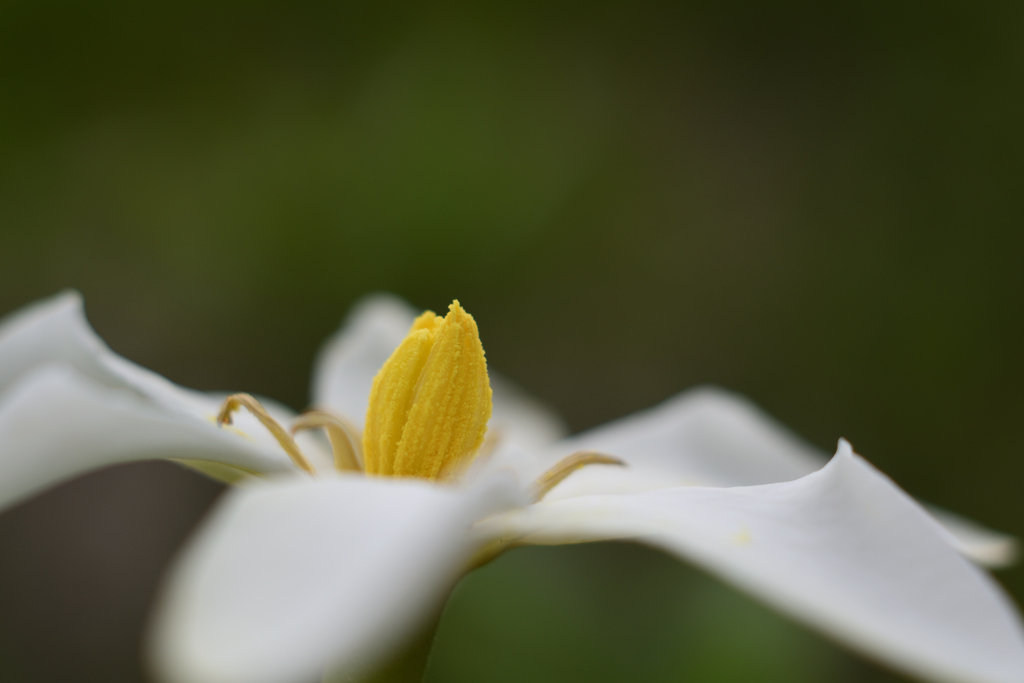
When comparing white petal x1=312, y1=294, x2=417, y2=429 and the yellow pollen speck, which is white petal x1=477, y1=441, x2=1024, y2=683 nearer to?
the yellow pollen speck

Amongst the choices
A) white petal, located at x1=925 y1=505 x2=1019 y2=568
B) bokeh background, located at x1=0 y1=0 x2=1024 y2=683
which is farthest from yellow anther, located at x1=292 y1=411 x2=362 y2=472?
bokeh background, located at x1=0 y1=0 x2=1024 y2=683

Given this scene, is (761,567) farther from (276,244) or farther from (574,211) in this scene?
(574,211)

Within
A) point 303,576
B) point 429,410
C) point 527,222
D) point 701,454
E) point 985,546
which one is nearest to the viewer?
point 303,576

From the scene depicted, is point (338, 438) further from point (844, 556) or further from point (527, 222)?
point (527, 222)

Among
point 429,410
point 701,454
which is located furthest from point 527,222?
point 429,410

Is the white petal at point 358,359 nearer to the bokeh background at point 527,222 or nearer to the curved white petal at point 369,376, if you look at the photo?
the curved white petal at point 369,376

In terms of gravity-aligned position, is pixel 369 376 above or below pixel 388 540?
below

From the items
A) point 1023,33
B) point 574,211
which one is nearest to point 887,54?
point 1023,33

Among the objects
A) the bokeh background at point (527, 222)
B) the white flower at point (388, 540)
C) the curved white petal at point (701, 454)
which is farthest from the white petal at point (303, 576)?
the bokeh background at point (527, 222)
